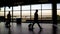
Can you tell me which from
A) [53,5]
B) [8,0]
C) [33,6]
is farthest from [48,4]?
[8,0]

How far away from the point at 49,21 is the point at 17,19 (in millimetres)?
4554

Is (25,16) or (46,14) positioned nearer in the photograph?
(46,14)

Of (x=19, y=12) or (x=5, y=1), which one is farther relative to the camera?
(x=19, y=12)

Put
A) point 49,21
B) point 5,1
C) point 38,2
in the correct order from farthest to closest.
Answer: point 49,21
point 38,2
point 5,1

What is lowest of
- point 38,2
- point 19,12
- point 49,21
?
point 49,21

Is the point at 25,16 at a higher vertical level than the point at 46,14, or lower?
lower

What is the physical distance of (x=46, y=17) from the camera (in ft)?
67.6

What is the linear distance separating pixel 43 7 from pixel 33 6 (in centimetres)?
142

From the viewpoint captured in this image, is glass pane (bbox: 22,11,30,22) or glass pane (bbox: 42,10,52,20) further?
glass pane (bbox: 22,11,30,22)

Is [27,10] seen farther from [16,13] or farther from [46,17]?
[46,17]

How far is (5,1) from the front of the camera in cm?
1253

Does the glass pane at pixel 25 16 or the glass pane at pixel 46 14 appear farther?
the glass pane at pixel 25 16

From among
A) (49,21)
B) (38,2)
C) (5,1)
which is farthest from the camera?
(49,21)

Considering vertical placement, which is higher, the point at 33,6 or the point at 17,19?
the point at 33,6
